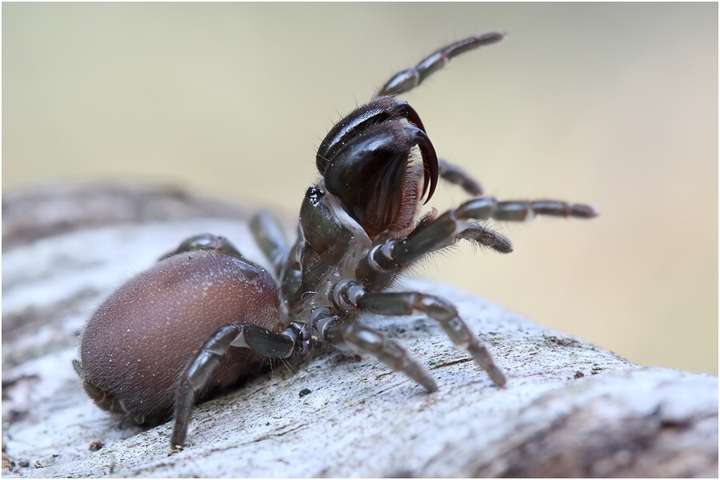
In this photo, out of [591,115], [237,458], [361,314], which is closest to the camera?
[237,458]

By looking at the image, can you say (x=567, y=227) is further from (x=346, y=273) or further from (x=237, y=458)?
(x=237, y=458)

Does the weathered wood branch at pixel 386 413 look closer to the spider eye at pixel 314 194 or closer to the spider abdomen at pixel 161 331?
the spider abdomen at pixel 161 331

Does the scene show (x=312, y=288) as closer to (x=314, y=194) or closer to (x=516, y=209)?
(x=314, y=194)

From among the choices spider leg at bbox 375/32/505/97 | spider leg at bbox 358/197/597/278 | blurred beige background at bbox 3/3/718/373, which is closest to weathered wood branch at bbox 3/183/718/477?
spider leg at bbox 358/197/597/278

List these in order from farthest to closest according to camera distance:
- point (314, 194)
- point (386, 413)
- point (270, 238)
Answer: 1. point (270, 238)
2. point (314, 194)
3. point (386, 413)

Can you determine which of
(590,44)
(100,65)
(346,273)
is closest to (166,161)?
(100,65)

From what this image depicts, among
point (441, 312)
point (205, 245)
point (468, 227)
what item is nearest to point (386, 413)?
point (441, 312)

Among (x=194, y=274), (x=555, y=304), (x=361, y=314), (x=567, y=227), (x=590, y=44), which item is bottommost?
(x=555, y=304)
